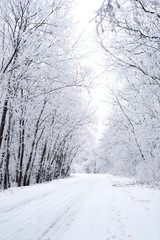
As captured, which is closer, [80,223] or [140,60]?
[80,223]

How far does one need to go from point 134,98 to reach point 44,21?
208 inches

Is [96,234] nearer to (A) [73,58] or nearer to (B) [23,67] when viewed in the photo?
(B) [23,67]

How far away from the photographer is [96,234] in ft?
10.1

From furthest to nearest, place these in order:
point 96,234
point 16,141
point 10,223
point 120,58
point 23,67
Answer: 1. point 16,141
2. point 120,58
3. point 23,67
4. point 10,223
5. point 96,234

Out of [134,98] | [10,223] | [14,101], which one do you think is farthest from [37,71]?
[10,223]

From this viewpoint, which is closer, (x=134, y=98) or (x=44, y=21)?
(x=44, y=21)

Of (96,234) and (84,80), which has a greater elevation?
(84,80)

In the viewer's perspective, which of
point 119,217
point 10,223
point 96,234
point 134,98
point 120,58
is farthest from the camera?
point 134,98

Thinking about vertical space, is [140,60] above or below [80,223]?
above

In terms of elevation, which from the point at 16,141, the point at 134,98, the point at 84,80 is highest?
the point at 84,80

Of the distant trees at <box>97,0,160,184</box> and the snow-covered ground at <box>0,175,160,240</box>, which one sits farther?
the distant trees at <box>97,0,160,184</box>

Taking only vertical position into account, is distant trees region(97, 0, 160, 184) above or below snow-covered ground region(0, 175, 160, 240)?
above

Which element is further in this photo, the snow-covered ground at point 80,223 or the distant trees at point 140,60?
the distant trees at point 140,60

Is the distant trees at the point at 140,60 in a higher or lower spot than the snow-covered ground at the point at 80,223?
higher
